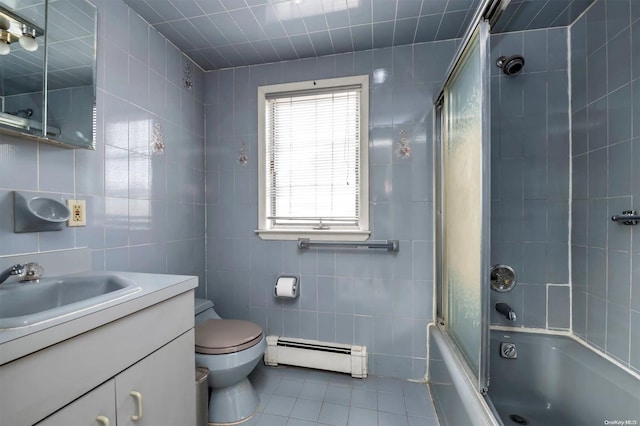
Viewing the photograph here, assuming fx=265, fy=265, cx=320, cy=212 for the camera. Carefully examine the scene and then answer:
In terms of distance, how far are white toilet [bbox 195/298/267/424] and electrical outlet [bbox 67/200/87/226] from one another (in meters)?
0.77

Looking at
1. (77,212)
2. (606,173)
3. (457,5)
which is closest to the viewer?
(77,212)

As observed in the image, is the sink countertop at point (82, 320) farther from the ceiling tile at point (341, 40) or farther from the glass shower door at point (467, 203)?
the ceiling tile at point (341, 40)

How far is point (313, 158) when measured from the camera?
1871 millimetres

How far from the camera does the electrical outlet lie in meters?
1.12

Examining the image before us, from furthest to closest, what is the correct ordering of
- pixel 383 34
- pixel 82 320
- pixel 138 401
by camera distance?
pixel 383 34 → pixel 138 401 → pixel 82 320

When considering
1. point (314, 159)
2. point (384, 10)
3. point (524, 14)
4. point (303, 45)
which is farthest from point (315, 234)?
point (524, 14)

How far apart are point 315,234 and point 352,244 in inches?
10.4

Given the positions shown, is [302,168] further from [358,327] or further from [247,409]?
[247,409]

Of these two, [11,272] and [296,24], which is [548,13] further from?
[11,272]

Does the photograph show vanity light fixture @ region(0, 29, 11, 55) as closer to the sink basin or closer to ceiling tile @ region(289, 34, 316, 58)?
the sink basin

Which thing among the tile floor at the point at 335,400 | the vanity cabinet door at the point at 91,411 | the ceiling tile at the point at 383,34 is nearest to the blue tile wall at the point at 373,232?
the ceiling tile at the point at 383,34

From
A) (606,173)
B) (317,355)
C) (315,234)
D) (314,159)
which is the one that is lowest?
(317,355)

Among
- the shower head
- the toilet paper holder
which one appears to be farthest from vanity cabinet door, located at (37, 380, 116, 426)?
the shower head

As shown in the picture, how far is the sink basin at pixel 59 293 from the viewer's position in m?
0.72
